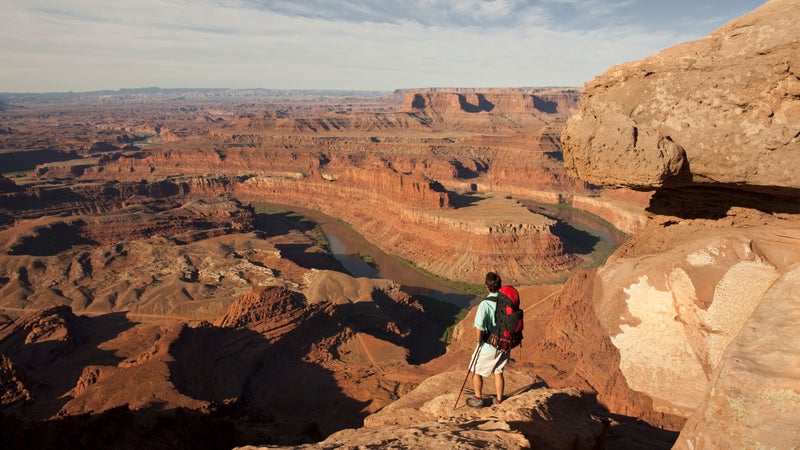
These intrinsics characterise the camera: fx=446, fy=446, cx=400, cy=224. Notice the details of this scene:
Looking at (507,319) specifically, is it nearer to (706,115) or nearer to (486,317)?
(486,317)

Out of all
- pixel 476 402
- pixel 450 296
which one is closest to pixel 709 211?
pixel 476 402

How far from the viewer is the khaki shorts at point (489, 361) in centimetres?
710

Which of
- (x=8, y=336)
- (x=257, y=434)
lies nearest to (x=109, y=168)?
(x=8, y=336)

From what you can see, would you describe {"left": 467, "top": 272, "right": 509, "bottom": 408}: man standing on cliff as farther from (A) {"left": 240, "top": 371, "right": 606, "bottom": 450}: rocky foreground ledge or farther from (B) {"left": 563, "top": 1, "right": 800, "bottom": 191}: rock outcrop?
(B) {"left": 563, "top": 1, "right": 800, "bottom": 191}: rock outcrop

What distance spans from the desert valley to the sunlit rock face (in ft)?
0.09

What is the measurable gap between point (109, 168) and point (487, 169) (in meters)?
73.8

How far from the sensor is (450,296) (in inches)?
1544

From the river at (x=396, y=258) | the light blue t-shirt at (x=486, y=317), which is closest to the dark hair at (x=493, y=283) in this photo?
the light blue t-shirt at (x=486, y=317)

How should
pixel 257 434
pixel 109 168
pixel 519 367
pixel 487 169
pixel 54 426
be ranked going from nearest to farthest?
pixel 54 426, pixel 257 434, pixel 519 367, pixel 109 168, pixel 487 169

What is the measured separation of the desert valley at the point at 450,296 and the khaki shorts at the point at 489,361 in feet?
2.19

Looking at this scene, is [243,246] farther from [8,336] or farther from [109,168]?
[109,168]

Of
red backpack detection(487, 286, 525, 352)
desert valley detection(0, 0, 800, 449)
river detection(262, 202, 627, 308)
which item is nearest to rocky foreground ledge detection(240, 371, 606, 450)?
desert valley detection(0, 0, 800, 449)

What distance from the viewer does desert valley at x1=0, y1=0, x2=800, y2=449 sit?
547 cm

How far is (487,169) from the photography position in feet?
300
